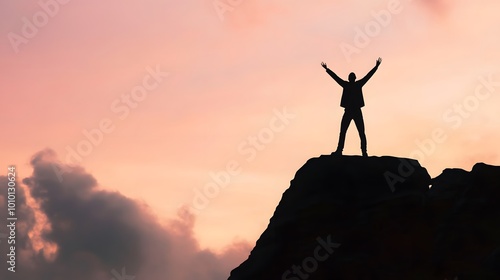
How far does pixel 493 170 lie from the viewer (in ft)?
74.7

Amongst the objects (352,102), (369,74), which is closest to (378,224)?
(352,102)

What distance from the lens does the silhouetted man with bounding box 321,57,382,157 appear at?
2519 centimetres

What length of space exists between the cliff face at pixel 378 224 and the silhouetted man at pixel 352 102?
80cm

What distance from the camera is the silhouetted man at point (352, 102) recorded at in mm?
25188

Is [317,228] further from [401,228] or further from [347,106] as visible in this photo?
[347,106]

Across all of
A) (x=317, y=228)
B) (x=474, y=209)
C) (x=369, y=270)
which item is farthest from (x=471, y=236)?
(x=317, y=228)

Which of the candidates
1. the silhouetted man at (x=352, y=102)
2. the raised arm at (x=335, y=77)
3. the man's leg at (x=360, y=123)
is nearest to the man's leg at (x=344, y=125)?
the silhouetted man at (x=352, y=102)

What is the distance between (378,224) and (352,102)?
166 inches

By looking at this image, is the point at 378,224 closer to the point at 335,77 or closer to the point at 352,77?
the point at 352,77

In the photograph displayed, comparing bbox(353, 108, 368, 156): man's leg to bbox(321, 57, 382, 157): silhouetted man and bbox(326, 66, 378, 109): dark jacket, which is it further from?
bbox(326, 66, 378, 109): dark jacket

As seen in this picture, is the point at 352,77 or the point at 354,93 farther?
the point at 352,77

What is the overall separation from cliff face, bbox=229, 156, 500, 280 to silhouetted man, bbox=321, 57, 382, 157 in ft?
2.64

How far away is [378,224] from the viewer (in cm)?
2348

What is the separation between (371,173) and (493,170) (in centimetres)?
395
